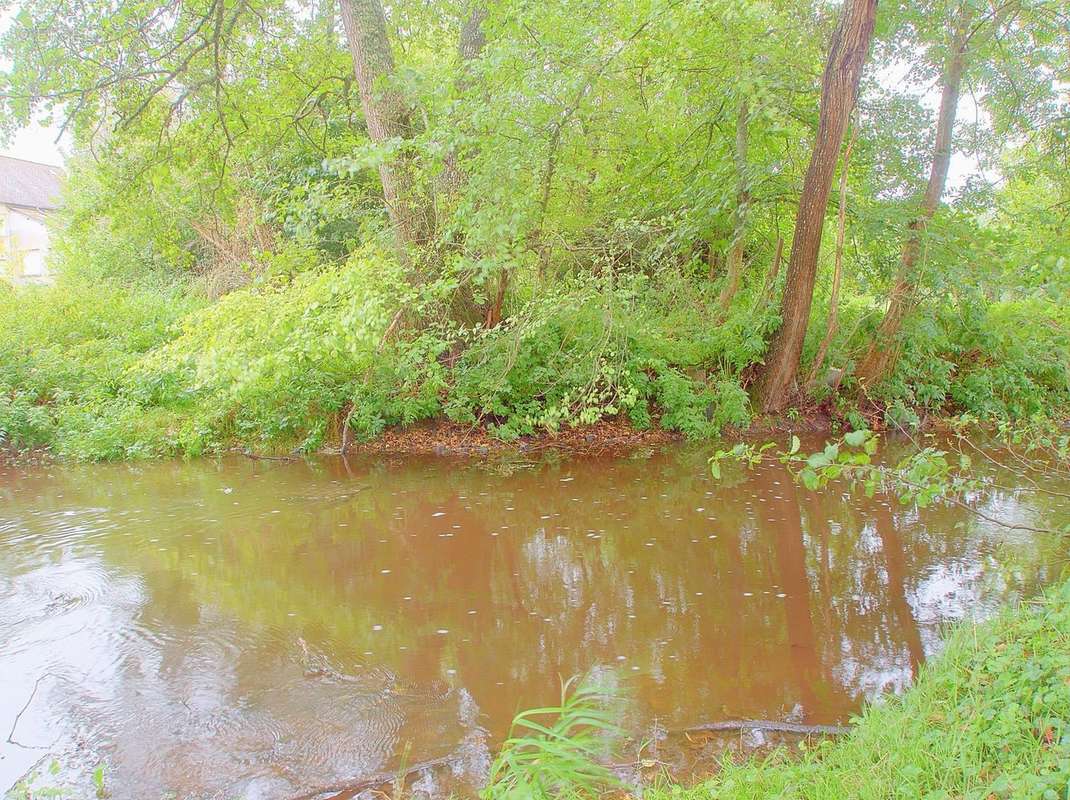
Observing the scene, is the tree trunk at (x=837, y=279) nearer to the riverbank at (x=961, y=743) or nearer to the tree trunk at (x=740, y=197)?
the tree trunk at (x=740, y=197)

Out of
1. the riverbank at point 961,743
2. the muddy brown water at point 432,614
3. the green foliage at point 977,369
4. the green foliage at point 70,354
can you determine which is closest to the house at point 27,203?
the green foliage at point 70,354

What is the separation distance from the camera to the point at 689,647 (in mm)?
4594

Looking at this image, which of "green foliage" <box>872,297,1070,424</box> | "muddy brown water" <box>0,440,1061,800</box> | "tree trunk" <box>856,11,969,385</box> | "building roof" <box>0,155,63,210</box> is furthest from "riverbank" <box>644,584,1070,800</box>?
"building roof" <box>0,155,63,210</box>

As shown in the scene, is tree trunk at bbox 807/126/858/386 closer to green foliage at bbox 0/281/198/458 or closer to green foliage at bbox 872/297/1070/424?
green foliage at bbox 872/297/1070/424

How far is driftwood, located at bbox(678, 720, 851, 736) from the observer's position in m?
3.55

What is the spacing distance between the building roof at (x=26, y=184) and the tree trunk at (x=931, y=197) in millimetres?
33143

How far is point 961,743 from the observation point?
281cm

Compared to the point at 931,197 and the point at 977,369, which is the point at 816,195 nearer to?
the point at 931,197

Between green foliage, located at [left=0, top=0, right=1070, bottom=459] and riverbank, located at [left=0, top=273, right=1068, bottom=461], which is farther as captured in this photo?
riverbank, located at [left=0, top=273, right=1068, bottom=461]

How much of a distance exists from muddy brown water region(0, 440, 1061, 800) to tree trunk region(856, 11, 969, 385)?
368 centimetres

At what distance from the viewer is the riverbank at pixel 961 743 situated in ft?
8.45

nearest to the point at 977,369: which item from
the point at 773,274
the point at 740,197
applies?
the point at 773,274

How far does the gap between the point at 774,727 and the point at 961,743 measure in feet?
3.28

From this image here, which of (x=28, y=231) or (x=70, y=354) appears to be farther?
(x=28, y=231)
